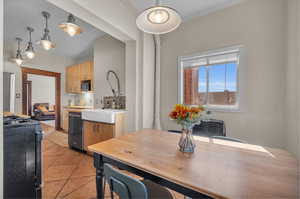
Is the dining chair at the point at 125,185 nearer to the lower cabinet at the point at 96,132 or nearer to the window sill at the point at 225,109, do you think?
the lower cabinet at the point at 96,132

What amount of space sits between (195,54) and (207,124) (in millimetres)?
1218

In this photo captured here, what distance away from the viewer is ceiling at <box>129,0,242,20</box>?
1980mm

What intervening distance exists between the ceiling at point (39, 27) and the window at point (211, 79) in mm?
2308

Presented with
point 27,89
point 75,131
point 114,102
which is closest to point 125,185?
point 114,102

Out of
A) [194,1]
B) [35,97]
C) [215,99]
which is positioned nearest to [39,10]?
[194,1]

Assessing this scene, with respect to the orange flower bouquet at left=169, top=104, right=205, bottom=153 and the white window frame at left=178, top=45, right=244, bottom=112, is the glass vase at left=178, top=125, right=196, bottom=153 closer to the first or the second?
the orange flower bouquet at left=169, top=104, right=205, bottom=153

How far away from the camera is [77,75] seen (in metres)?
4.11

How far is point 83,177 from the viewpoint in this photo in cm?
192

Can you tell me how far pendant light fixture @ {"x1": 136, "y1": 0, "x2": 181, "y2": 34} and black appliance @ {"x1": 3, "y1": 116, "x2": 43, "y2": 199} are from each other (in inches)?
58.3

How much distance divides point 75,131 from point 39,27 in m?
2.53

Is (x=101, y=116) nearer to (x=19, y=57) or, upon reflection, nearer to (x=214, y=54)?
(x=214, y=54)

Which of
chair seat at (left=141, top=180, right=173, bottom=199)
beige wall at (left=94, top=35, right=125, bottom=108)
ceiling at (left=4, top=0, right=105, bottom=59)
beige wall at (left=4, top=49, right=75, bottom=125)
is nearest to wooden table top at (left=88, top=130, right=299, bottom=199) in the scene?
chair seat at (left=141, top=180, right=173, bottom=199)

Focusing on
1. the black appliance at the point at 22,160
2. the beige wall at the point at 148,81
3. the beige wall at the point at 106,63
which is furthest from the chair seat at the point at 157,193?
the beige wall at the point at 106,63

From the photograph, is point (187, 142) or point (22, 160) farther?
point (22, 160)
